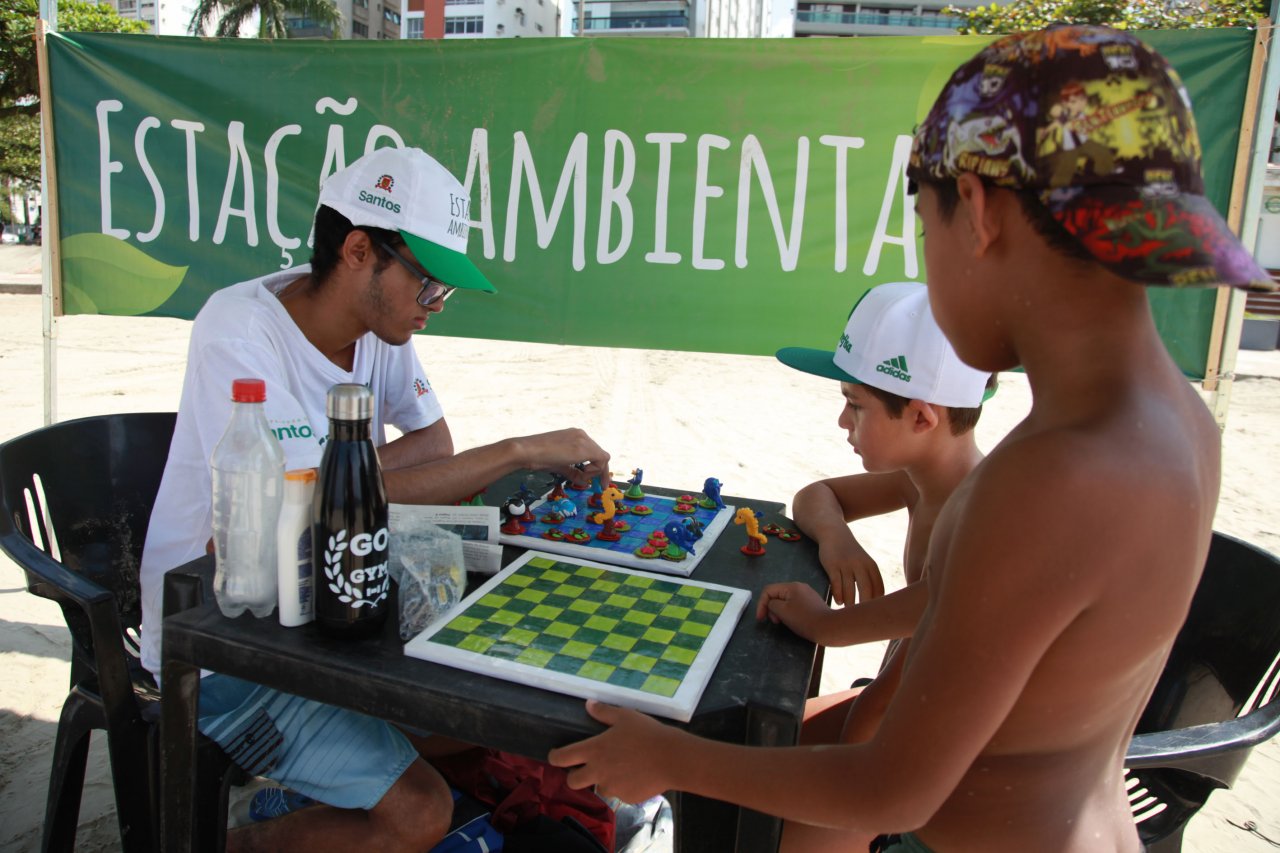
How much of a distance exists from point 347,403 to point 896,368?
111 cm

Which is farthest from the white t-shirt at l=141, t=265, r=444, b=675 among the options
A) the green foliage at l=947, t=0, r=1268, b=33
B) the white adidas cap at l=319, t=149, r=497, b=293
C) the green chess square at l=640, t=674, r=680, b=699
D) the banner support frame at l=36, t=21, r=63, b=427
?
the green foliage at l=947, t=0, r=1268, b=33

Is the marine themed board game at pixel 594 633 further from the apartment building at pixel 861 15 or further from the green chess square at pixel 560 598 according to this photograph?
the apartment building at pixel 861 15

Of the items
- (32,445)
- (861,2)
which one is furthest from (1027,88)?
(861,2)

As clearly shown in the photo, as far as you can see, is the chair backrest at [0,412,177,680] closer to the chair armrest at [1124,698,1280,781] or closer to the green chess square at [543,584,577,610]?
the green chess square at [543,584,577,610]

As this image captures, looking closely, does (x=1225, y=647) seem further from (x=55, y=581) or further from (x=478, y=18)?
(x=478, y=18)

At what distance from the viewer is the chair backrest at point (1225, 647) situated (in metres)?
1.74

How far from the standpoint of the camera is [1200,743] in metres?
1.47

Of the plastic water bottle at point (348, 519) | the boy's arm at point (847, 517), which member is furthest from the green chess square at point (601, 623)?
the boy's arm at point (847, 517)

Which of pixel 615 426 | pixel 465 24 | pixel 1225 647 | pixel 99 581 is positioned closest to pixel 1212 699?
pixel 1225 647

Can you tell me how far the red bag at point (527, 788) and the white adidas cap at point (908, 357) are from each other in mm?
1254

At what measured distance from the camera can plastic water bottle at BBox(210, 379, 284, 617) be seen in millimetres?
1417

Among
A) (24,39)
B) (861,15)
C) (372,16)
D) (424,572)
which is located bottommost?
(424,572)

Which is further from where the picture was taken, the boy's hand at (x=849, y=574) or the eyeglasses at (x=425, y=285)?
the eyeglasses at (x=425, y=285)

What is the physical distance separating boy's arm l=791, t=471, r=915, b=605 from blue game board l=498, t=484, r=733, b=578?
0.73ft
